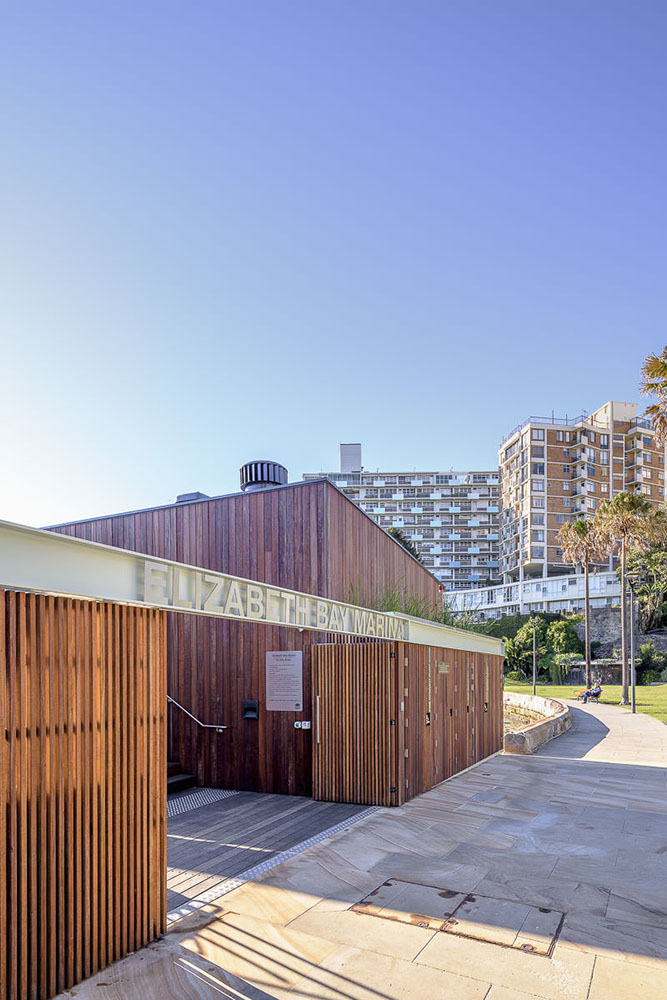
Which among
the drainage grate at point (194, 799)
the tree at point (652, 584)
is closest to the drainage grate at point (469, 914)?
the drainage grate at point (194, 799)

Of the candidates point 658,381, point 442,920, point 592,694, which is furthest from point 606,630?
point 442,920

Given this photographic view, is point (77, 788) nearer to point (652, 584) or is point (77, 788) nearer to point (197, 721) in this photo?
point (197, 721)

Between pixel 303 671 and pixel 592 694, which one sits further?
pixel 592 694

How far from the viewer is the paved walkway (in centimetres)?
436

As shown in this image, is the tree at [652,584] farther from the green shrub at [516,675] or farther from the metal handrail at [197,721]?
the metal handrail at [197,721]

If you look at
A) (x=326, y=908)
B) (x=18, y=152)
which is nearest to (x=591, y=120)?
(x=18, y=152)

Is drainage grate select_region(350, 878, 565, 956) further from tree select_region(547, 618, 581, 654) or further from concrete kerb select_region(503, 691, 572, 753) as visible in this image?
tree select_region(547, 618, 581, 654)

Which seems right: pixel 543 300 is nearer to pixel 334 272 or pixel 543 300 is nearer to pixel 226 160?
pixel 334 272

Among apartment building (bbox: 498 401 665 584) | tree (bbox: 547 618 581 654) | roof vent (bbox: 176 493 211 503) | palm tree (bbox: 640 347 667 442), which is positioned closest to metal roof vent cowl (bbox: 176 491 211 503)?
roof vent (bbox: 176 493 211 503)

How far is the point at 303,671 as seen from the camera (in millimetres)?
10492

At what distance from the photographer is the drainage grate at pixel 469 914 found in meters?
5.05

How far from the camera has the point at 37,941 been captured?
12.9 ft

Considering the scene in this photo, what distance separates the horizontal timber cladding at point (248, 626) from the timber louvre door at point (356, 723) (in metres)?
0.60

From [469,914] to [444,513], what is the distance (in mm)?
96862
